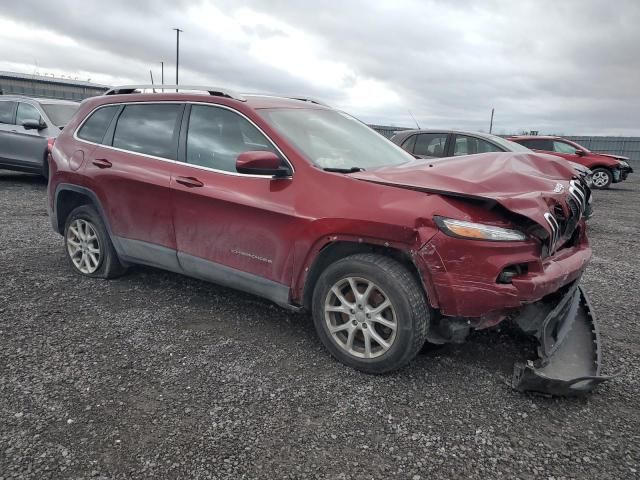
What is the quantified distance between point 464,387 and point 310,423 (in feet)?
3.19

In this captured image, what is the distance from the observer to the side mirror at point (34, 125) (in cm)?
913

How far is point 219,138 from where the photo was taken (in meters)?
3.50

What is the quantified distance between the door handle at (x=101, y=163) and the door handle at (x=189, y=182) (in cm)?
87

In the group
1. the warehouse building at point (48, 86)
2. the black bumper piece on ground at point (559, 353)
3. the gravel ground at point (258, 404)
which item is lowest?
the gravel ground at point (258, 404)

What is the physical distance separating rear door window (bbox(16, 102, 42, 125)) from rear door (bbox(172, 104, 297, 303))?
7.75 m

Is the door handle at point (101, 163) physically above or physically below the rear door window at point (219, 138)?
below

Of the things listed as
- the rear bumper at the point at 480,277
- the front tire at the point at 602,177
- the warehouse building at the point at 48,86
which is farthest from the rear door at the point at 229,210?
the warehouse building at the point at 48,86

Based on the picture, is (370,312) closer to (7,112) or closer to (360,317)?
(360,317)

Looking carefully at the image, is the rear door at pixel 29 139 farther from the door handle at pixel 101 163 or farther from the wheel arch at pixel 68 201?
the door handle at pixel 101 163

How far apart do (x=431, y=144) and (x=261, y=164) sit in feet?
21.7

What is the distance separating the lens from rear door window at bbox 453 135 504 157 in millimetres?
8234

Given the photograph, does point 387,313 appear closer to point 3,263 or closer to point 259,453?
point 259,453

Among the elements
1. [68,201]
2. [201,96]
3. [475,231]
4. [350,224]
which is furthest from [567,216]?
[68,201]

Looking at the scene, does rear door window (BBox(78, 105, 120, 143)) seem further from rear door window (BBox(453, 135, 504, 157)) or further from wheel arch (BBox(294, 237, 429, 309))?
rear door window (BBox(453, 135, 504, 157))
